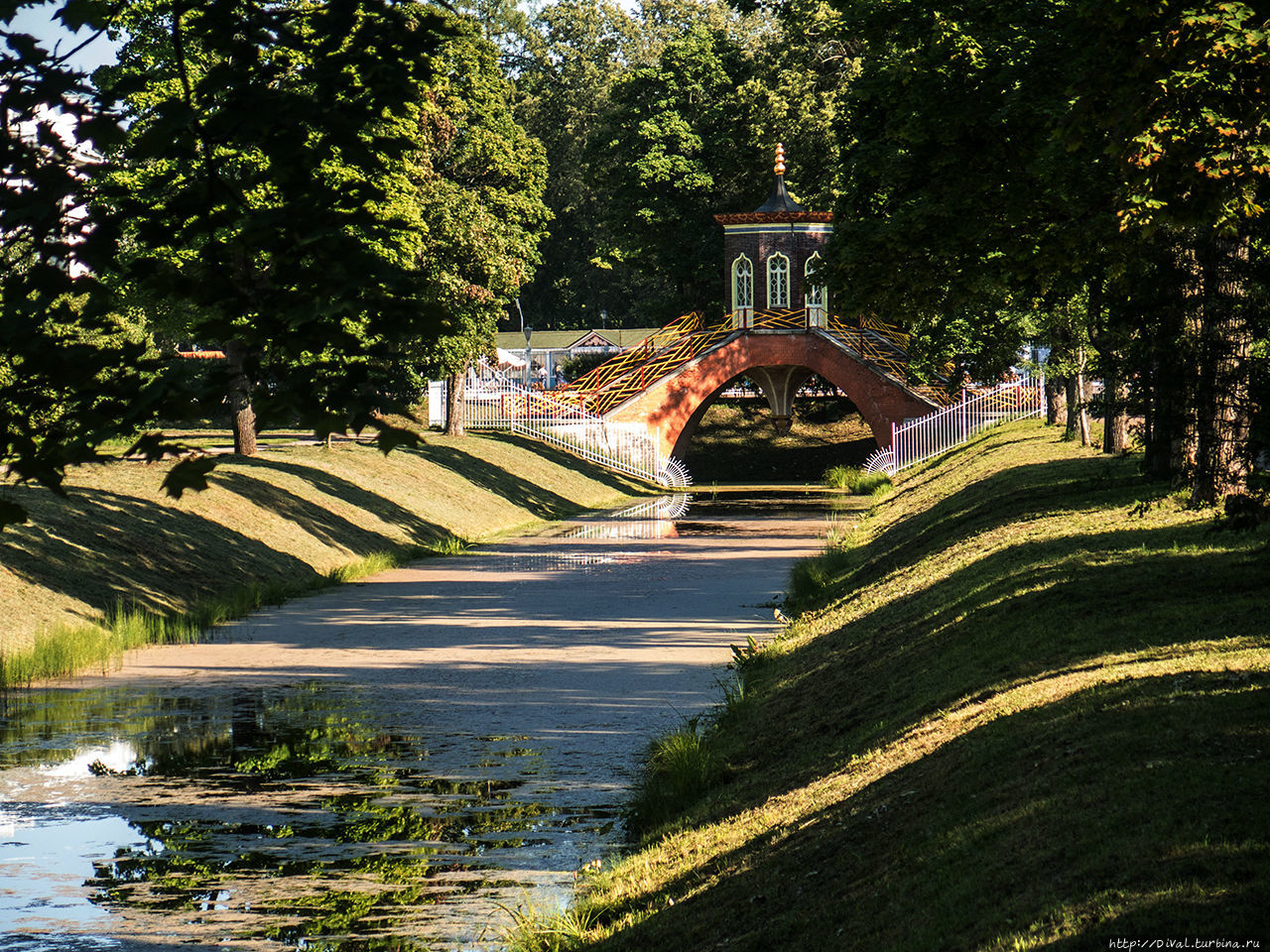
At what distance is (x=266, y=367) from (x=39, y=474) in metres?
0.84

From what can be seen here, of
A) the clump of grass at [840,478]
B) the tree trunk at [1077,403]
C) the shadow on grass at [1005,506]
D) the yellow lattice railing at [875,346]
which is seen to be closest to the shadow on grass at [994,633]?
the shadow on grass at [1005,506]

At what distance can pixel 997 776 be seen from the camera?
281 inches

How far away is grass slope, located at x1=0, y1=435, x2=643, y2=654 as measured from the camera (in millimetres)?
18797

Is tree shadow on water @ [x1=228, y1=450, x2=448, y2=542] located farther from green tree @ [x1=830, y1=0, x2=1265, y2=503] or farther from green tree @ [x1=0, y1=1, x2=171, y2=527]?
green tree @ [x1=0, y1=1, x2=171, y2=527]

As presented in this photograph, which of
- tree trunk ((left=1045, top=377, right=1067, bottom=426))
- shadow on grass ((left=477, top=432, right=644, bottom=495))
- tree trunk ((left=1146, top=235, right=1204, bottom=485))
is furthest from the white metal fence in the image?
tree trunk ((left=1146, top=235, right=1204, bottom=485))

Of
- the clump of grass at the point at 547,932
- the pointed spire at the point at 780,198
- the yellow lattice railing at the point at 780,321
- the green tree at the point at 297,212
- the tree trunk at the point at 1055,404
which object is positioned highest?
the pointed spire at the point at 780,198

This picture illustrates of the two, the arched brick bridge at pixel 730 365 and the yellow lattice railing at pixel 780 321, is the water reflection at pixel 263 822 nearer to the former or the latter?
the arched brick bridge at pixel 730 365

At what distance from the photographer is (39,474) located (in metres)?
4.94

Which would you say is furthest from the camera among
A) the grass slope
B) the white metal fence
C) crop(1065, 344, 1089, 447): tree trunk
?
the white metal fence

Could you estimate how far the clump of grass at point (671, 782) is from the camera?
983 centimetres

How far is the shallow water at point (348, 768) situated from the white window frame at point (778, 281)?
3229 cm

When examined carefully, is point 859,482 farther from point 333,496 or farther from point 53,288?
point 53,288

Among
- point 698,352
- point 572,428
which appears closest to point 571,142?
point 698,352

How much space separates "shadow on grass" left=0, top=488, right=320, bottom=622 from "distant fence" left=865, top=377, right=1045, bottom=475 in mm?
25775
